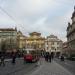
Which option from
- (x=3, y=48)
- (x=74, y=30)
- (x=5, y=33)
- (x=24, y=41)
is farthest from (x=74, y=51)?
(x=24, y=41)

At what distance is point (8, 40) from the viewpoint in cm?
14725

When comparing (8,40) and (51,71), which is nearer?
(51,71)

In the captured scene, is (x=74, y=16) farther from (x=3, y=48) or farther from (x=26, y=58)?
(x=26, y=58)

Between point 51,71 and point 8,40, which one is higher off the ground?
point 8,40

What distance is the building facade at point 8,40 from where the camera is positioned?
467 ft

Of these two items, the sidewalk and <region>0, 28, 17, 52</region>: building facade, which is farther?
<region>0, 28, 17, 52</region>: building facade

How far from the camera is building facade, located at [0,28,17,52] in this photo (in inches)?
5600

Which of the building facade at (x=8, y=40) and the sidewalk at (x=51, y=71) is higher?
the building facade at (x=8, y=40)

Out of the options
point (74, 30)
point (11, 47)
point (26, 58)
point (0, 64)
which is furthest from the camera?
point (11, 47)

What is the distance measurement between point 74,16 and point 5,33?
3717 centimetres

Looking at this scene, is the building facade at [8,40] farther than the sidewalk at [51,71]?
Yes

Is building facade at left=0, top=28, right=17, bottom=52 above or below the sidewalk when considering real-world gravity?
above

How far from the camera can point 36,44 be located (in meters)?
199

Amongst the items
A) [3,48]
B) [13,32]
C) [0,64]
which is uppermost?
[13,32]
